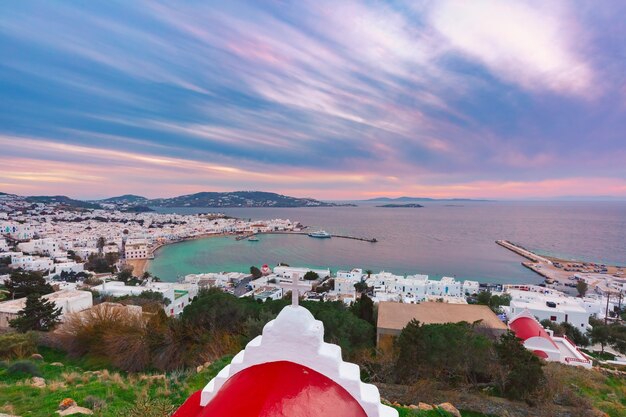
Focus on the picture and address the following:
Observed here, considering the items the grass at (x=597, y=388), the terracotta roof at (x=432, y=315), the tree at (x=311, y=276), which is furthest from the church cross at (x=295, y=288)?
the tree at (x=311, y=276)

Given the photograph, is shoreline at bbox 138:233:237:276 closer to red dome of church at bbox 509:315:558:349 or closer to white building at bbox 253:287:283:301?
white building at bbox 253:287:283:301

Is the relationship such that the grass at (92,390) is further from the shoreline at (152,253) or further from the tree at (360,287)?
the shoreline at (152,253)

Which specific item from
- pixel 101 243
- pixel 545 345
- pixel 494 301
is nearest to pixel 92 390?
pixel 545 345

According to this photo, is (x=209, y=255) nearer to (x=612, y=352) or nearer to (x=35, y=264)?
(x=35, y=264)

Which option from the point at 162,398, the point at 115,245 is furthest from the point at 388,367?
the point at 115,245

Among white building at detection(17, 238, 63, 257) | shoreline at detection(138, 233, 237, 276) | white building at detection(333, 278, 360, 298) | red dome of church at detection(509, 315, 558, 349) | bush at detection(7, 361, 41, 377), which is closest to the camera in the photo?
bush at detection(7, 361, 41, 377)

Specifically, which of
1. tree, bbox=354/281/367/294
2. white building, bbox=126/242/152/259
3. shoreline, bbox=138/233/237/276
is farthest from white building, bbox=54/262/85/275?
tree, bbox=354/281/367/294
